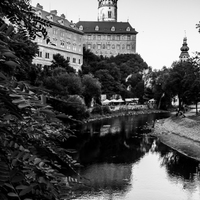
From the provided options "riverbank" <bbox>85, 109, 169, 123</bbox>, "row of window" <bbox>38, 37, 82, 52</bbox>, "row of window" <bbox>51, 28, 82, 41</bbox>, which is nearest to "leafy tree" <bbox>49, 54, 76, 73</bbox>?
"row of window" <bbox>38, 37, 82, 52</bbox>

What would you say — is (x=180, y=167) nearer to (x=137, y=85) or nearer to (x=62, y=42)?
(x=62, y=42)

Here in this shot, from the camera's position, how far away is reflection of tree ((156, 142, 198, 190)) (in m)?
17.0

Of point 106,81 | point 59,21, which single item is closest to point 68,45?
point 59,21

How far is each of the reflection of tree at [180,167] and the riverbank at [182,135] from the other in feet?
2.84

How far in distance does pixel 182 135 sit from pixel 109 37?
2580 inches

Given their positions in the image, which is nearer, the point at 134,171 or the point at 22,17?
the point at 22,17

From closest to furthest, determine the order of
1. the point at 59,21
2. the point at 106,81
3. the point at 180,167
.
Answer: the point at 180,167 < the point at 59,21 < the point at 106,81

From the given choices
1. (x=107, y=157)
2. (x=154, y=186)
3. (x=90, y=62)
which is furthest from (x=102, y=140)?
(x=90, y=62)

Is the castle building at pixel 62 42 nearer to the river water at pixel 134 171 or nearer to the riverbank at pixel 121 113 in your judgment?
the riverbank at pixel 121 113

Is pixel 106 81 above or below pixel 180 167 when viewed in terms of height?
above

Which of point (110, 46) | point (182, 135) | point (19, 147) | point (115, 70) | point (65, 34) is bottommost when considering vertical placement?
point (182, 135)

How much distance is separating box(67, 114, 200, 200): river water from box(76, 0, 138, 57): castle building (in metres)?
64.9

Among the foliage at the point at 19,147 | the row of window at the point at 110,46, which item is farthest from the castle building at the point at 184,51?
the foliage at the point at 19,147

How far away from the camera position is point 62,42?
198 ft
